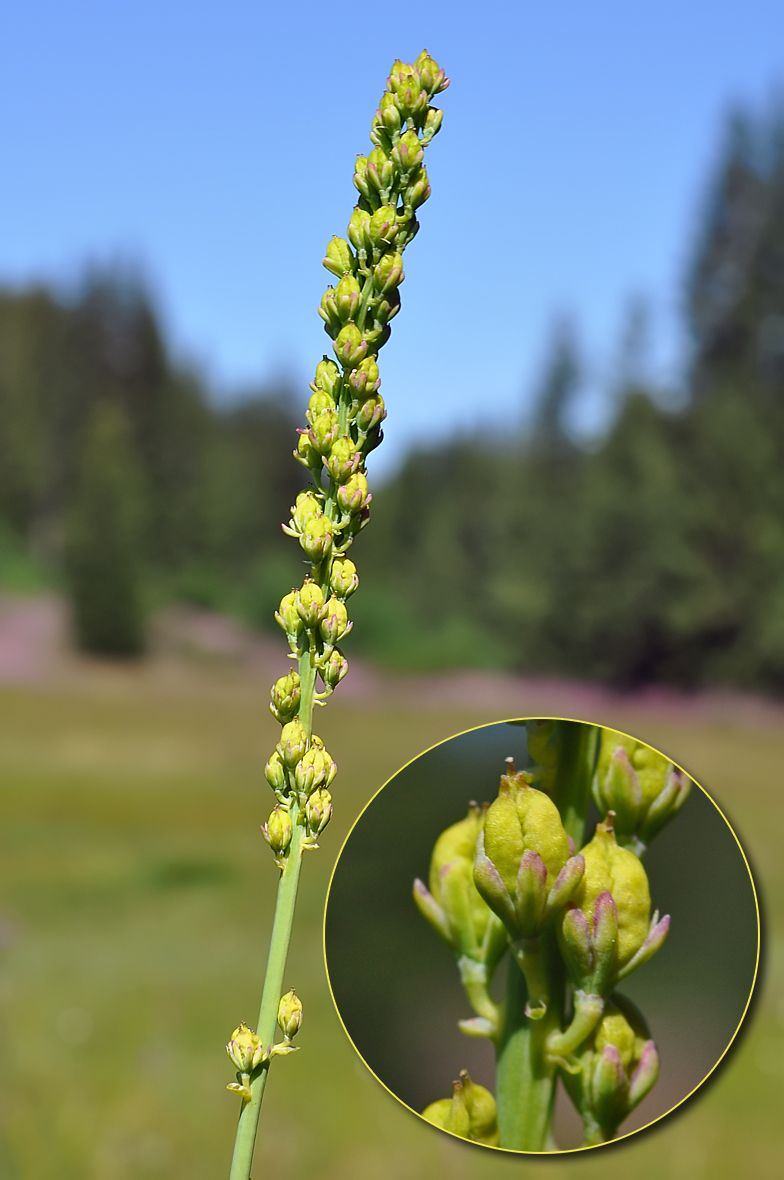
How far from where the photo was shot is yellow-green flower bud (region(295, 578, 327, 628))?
493 millimetres

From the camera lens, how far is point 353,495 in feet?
1.63

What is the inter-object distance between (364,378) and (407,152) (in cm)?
13

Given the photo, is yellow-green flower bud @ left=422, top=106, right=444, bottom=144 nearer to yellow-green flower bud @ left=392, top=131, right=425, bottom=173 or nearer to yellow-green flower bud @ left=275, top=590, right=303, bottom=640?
yellow-green flower bud @ left=392, top=131, right=425, bottom=173

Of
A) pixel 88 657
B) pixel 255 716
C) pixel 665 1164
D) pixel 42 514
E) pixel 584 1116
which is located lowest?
pixel 665 1164

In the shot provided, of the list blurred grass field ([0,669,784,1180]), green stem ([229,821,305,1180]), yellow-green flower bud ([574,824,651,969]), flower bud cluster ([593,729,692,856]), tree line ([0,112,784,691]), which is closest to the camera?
green stem ([229,821,305,1180])

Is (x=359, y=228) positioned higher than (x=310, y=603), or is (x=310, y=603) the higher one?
(x=359, y=228)

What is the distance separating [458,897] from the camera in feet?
2.31

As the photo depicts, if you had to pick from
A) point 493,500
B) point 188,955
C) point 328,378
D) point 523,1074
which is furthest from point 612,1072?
point 493,500

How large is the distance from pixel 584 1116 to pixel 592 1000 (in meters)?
0.13

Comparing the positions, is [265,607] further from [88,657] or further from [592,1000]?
[592,1000]

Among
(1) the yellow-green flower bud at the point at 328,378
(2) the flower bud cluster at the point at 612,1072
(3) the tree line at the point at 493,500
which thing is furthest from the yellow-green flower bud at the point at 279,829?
(3) the tree line at the point at 493,500

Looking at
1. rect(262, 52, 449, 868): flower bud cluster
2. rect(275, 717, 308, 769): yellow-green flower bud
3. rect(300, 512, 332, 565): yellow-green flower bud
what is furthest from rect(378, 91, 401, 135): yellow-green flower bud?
rect(275, 717, 308, 769): yellow-green flower bud

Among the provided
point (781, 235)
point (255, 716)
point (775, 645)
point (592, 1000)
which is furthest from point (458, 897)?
point (781, 235)

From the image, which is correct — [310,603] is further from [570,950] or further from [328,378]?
[570,950]
